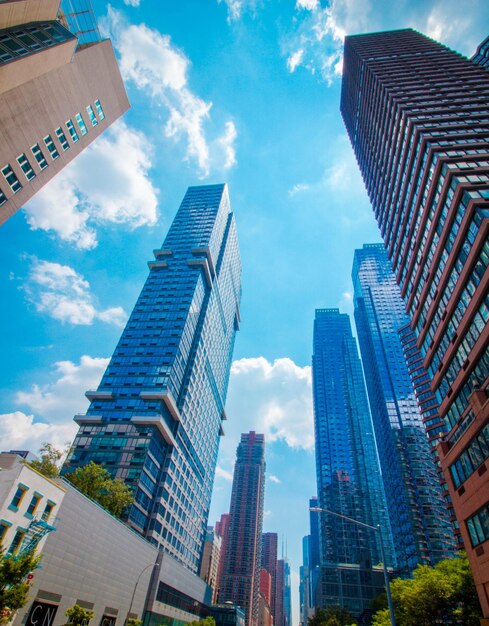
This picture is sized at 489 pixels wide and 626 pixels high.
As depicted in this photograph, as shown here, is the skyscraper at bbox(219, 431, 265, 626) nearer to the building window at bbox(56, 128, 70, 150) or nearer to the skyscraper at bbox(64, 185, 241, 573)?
the skyscraper at bbox(64, 185, 241, 573)

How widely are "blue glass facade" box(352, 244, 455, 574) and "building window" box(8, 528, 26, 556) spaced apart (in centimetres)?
10696

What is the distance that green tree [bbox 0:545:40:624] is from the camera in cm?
2314

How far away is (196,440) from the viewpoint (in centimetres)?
10175

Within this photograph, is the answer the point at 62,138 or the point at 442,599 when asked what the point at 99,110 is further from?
the point at 442,599

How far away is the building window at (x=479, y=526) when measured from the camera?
26.8 meters

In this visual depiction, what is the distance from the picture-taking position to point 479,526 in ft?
90.9

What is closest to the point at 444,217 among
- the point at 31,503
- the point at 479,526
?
the point at 479,526

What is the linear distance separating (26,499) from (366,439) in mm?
174539

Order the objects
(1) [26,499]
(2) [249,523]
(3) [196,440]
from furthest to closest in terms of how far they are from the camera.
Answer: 1. (2) [249,523]
2. (3) [196,440]
3. (1) [26,499]

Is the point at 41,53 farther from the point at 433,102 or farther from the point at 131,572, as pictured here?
the point at 131,572

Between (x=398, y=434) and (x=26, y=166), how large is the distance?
129 meters

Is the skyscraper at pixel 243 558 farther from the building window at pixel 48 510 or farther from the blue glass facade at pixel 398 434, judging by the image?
the building window at pixel 48 510

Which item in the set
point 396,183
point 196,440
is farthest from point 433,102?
point 196,440

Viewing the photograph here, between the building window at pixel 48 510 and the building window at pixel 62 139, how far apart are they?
45.3 meters
